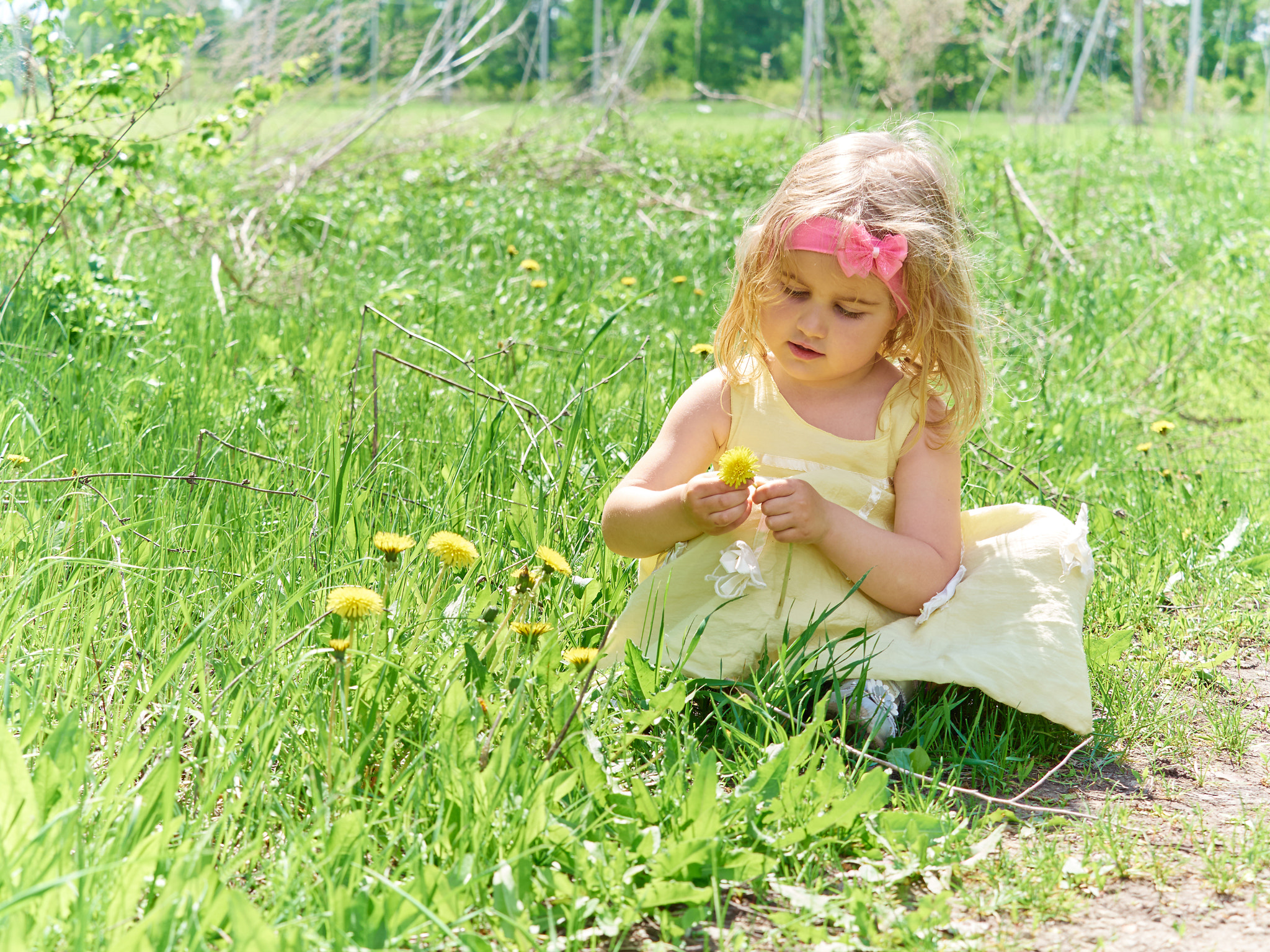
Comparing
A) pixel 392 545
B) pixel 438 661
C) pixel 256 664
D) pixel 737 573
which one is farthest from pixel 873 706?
pixel 256 664

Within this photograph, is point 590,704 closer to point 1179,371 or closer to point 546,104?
point 1179,371

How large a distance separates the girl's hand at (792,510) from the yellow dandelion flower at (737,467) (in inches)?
4.5

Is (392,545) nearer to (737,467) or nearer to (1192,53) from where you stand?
(737,467)

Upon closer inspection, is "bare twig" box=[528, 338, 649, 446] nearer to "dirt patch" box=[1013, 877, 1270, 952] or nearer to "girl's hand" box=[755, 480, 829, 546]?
"girl's hand" box=[755, 480, 829, 546]

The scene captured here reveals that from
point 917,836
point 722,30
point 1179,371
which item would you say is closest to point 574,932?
point 917,836

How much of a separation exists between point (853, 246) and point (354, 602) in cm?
92

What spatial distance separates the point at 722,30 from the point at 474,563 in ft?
140

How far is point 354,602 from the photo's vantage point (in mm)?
1310

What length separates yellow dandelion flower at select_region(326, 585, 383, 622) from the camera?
1.31m

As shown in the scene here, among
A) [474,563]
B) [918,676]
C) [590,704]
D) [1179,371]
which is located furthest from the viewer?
[1179,371]

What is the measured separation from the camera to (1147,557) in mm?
2408

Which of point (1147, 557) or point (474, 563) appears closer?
point (474, 563)

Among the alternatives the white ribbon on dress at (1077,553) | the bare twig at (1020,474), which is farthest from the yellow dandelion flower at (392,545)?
the bare twig at (1020,474)

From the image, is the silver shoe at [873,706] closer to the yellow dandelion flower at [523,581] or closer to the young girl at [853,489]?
the young girl at [853,489]
